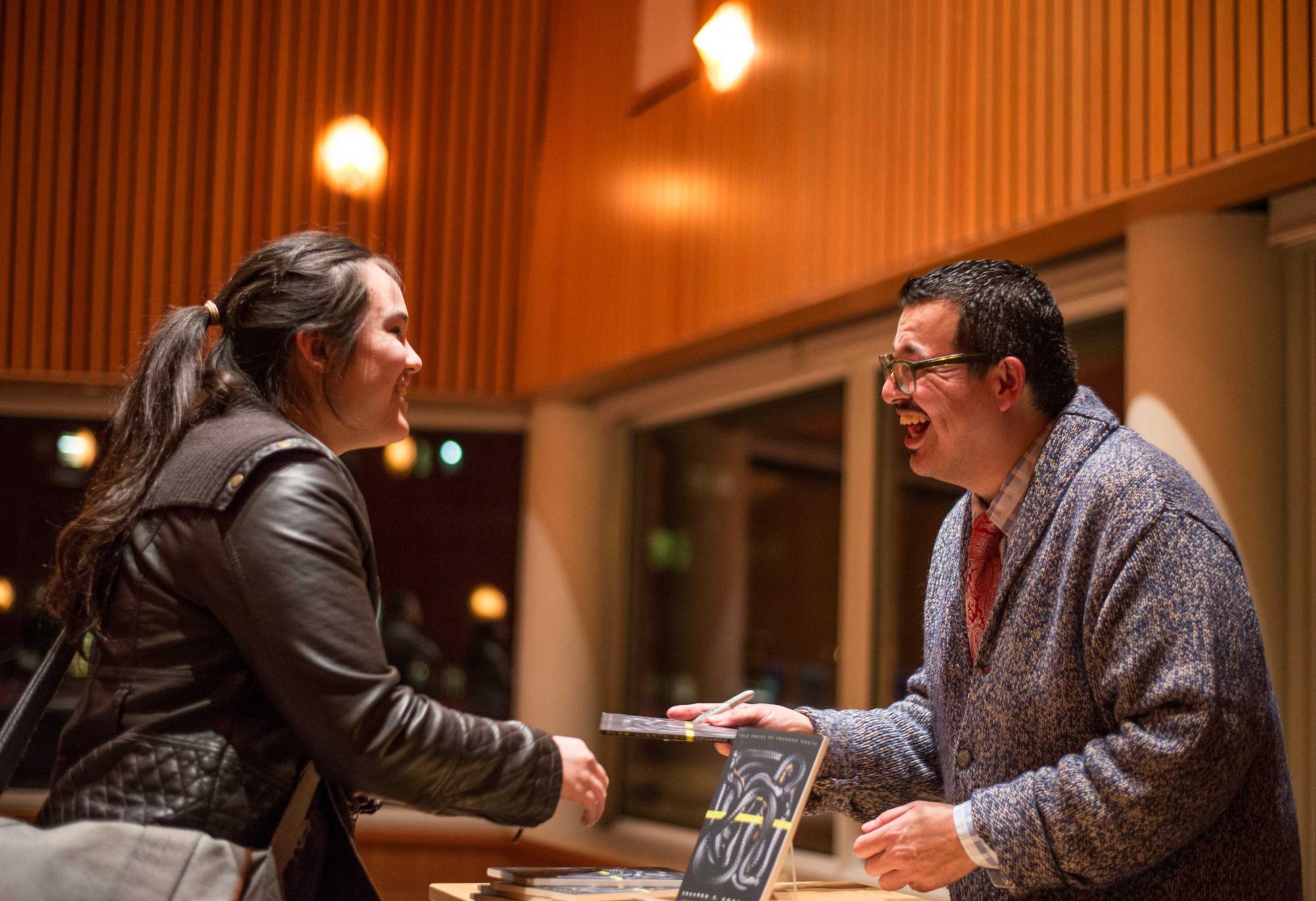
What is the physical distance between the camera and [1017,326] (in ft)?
6.93

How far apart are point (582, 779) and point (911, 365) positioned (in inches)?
35.2

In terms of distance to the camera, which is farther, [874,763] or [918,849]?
[874,763]

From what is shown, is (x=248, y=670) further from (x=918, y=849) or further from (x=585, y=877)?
(x=918, y=849)

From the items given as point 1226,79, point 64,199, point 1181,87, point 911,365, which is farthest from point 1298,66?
point 64,199

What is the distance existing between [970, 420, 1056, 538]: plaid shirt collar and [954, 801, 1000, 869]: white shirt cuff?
488mm

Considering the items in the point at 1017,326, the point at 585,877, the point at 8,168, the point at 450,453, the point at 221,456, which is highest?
the point at 8,168

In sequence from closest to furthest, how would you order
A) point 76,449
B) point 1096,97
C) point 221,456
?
point 221,456 → point 1096,97 → point 76,449

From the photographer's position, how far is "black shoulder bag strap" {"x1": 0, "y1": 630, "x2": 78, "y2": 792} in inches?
68.2

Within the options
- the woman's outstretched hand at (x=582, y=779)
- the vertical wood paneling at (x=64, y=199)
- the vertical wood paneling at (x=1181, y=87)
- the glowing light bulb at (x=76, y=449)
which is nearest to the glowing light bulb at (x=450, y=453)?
the glowing light bulb at (x=76, y=449)

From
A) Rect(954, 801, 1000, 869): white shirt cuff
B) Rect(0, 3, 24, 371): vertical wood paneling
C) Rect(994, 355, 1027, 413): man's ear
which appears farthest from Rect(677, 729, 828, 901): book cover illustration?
Rect(0, 3, 24, 371): vertical wood paneling

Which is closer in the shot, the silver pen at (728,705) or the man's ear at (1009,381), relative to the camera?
the man's ear at (1009,381)

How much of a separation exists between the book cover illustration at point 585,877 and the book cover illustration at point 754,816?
10.1 inches

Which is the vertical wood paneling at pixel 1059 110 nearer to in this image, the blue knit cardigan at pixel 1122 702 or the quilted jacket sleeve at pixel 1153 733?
the blue knit cardigan at pixel 1122 702

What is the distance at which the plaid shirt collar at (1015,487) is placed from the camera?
209 centimetres
